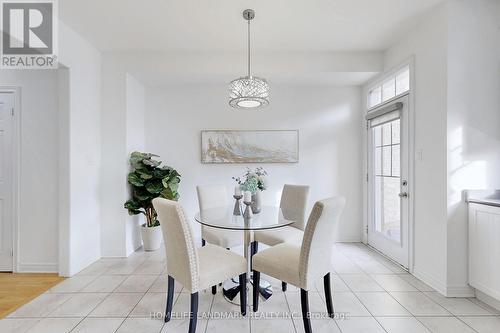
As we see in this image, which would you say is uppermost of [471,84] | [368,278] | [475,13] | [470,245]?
[475,13]

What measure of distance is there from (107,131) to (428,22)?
3987 millimetres

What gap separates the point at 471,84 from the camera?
2301 millimetres

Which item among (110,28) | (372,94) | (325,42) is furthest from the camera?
(372,94)

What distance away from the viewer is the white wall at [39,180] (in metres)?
2.84

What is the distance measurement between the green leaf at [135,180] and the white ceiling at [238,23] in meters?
1.68

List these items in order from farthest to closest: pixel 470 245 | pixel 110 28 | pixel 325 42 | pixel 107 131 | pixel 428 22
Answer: pixel 107 131
pixel 325 42
pixel 110 28
pixel 428 22
pixel 470 245

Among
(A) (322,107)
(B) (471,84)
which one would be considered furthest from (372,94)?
(B) (471,84)

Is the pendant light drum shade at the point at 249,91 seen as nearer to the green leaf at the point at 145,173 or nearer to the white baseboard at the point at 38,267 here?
the green leaf at the point at 145,173

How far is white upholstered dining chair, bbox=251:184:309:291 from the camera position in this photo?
2.59m

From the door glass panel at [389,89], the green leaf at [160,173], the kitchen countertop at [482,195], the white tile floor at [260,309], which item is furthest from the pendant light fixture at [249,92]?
the kitchen countertop at [482,195]

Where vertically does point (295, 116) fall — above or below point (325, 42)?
below

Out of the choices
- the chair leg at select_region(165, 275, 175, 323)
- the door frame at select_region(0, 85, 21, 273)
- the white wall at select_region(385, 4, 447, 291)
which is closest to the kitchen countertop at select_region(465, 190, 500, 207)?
the white wall at select_region(385, 4, 447, 291)

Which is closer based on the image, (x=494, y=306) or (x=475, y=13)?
(x=494, y=306)

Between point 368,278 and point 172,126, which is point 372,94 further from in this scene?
point 172,126
